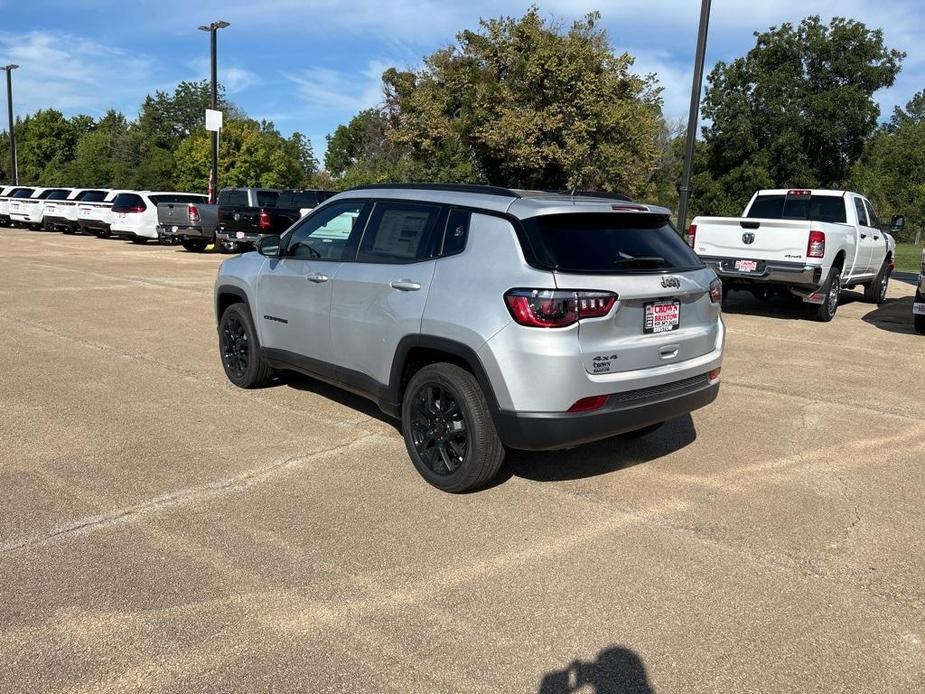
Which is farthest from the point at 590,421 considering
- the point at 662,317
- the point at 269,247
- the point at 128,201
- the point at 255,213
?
the point at 128,201

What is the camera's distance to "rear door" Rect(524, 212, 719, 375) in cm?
396

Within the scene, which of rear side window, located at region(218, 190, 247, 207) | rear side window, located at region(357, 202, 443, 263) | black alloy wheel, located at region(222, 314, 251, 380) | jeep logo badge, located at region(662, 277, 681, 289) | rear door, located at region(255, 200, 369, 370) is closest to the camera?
jeep logo badge, located at region(662, 277, 681, 289)

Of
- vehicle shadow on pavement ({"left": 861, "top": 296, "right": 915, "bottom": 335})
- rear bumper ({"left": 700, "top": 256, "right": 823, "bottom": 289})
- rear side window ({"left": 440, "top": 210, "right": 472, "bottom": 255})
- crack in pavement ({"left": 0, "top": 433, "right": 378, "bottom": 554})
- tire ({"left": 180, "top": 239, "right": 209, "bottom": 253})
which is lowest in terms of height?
crack in pavement ({"left": 0, "top": 433, "right": 378, "bottom": 554})

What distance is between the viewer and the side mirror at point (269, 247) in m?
5.84

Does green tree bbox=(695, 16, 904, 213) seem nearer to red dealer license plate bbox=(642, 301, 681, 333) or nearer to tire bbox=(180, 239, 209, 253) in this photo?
tire bbox=(180, 239, 209, 253)

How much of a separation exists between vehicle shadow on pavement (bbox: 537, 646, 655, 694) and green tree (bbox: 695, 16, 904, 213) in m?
34.3

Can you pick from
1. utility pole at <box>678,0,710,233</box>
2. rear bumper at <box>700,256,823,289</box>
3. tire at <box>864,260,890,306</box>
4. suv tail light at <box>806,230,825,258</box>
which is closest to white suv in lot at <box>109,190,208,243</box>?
utility pole at <box>678,0,710,233</box>

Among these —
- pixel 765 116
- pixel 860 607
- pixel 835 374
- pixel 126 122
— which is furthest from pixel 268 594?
pixel 126 122

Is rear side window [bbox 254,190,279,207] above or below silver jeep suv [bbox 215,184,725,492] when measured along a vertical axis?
above

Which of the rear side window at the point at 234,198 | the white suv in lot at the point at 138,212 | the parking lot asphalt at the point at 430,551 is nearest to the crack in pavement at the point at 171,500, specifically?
the parking lot asphalt at the point at 430,551

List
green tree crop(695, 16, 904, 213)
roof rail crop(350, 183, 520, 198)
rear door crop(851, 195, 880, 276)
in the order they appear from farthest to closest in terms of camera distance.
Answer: green tree crop(695, 16, 904, 213), rear door crop(851, 195, 880, 276), roof rail crop(350, 183, 520, 198)

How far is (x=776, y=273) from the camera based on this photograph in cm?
1067

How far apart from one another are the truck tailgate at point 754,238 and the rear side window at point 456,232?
749 cm

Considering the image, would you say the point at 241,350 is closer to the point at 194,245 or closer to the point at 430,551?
the point at 430,551
